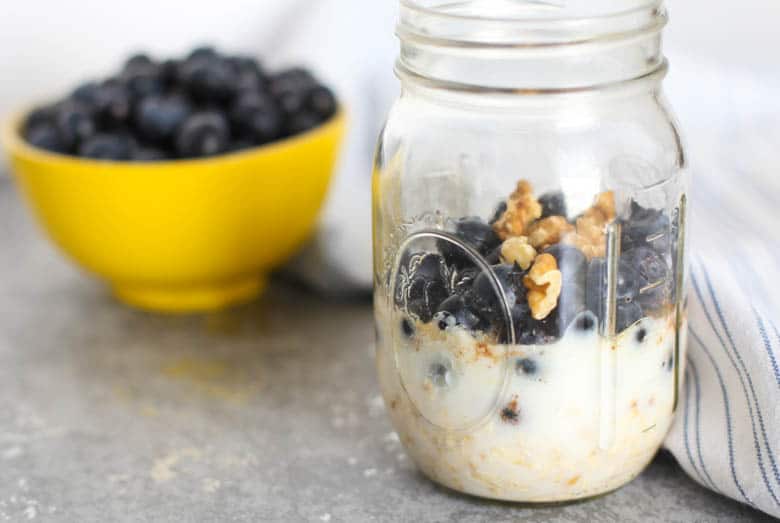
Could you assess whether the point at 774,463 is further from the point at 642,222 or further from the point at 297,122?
the point at 297,122

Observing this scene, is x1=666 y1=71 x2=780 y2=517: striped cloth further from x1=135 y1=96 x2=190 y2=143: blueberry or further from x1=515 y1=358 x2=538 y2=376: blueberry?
x1=135 y1=96 x2=190 y2=143: blueberry

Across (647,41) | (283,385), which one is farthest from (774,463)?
(283,385)

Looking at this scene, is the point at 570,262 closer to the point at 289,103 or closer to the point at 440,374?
the point at 440,374

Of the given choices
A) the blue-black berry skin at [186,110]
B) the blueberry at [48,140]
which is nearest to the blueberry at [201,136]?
the blue-black berry skin at [186,110]

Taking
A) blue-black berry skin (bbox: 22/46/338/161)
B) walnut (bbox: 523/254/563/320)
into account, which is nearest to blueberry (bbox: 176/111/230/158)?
blue-black berry skin (bbox: 22/46/338/161)

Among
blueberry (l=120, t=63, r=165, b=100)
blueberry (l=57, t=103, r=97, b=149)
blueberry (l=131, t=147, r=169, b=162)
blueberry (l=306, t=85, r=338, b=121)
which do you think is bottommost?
blueberry (l=131, t=147, r=169, b=162)

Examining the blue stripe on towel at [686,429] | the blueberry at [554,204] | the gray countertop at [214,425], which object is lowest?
the gray countertop at [214,425]

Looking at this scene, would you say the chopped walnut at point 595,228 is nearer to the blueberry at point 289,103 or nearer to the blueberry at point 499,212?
the blueberry at point 499,212
